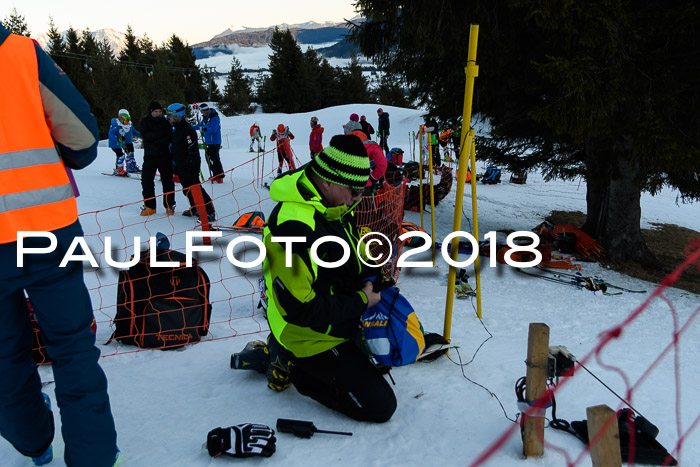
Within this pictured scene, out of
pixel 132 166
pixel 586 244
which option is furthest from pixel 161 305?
pixel 132 166

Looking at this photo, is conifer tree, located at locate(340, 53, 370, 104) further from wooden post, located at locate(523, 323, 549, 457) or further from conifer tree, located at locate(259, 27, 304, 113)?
wooden post, located at locate(523, 323, 549, 457)

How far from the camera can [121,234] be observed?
627cm

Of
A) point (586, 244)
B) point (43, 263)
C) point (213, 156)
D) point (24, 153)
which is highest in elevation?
point (24, 153)

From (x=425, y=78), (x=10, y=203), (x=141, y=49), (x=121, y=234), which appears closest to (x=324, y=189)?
(x=10, y=203)

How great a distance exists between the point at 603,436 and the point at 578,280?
14.9ft

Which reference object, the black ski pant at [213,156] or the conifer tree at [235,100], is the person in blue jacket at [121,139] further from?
the conifer tree at [235,100]

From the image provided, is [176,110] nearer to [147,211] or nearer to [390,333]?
[147,211]

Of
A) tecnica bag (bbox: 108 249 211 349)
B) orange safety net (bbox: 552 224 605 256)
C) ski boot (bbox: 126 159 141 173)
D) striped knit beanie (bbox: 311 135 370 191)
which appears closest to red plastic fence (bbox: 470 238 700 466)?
striped knit beanie (bbox: 311 135 370 191)

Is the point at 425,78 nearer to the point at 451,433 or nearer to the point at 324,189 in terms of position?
the point at 324,189

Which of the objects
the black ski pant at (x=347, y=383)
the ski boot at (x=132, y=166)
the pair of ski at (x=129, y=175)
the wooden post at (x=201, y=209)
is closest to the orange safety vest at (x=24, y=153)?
the black ski pant at (x=347, y=383)

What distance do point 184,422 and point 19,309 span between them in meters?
1.10

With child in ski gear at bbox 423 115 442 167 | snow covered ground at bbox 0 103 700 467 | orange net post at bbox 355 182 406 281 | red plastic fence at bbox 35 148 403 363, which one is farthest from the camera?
child in ski gear at bbox 423 115 442 167

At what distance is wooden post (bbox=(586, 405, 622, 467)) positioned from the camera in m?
1.31

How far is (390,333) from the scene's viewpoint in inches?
102
